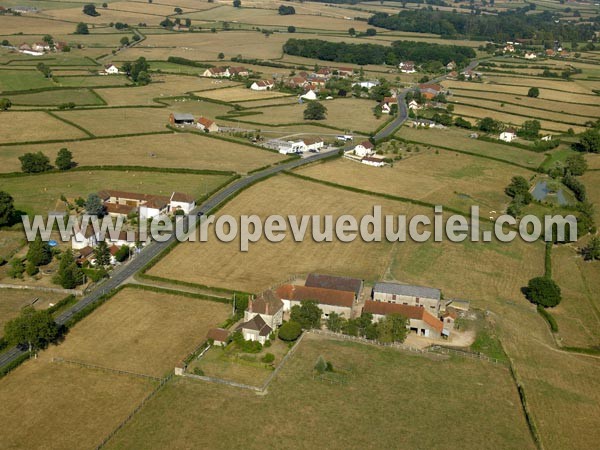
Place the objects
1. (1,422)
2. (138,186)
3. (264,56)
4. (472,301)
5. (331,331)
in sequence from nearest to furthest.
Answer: (1,422) → (331,331) → (472,301) → (138,186) → (264,56)

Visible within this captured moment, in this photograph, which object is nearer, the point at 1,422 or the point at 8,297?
the point at 1,422

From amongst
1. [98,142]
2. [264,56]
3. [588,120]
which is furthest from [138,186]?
[264,56]

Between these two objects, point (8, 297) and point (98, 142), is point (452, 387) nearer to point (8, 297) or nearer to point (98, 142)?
point (8, 297)

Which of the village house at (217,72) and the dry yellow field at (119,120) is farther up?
the village house at (217,72)

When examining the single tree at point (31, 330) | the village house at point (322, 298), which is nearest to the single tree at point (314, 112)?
the village house at point (322, 298)

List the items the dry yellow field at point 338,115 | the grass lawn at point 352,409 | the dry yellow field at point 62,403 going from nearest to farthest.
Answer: the dry yellow field at point 62,403
the grass lawn at point 352,409
the dry yellow field at point 338,115

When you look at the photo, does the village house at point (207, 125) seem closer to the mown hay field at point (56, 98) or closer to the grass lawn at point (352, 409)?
the mown hay field at point (56, 98)
